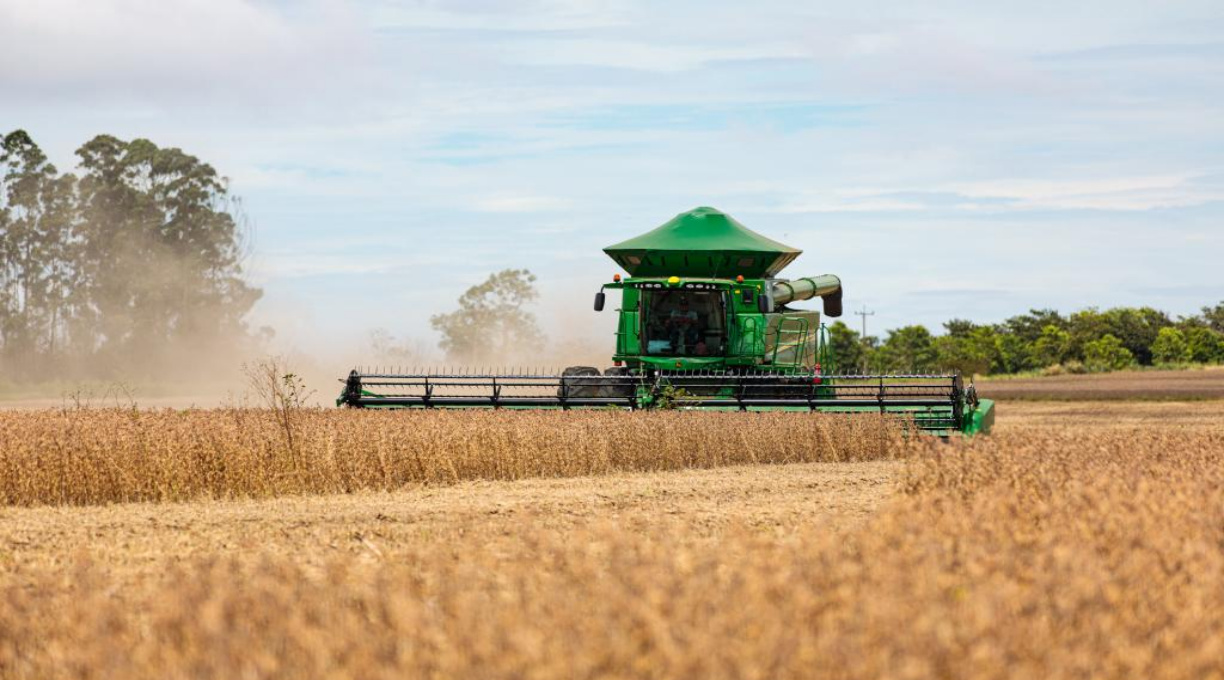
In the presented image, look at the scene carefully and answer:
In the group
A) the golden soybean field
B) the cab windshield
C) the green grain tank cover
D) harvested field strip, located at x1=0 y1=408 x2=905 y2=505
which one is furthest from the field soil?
the golden soybean field

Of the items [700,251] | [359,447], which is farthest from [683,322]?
[359,447]

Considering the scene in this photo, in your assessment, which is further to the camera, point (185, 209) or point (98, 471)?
point (185, 209)

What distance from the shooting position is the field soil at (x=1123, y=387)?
42.6 meters

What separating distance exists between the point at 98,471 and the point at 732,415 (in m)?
6.97

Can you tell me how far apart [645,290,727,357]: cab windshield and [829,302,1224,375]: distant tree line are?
51.6 metres

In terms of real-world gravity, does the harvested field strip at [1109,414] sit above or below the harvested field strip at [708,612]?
below

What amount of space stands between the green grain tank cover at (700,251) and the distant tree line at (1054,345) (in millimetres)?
50242

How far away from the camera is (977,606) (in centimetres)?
417

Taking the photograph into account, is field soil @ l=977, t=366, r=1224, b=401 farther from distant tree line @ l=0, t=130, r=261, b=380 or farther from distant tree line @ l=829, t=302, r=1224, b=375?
distant tree line @ l=0, t=130, r=261, b=380

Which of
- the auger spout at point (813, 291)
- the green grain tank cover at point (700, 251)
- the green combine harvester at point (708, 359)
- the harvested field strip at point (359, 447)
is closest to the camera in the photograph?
the harvested field strip at point (359, 447)

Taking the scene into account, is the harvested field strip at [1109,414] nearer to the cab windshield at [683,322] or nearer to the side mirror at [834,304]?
the side mirror at [834,304]

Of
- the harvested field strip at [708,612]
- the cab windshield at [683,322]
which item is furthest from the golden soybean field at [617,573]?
the cab windshield at [683,322]

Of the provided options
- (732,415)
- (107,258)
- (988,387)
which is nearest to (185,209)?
(107,258)

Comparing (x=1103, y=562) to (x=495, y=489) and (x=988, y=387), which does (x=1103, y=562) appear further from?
(x=988, y=387)
